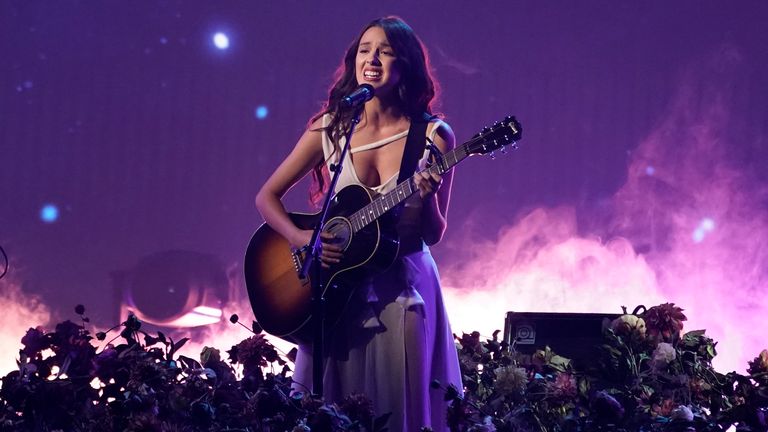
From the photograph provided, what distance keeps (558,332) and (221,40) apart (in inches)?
132

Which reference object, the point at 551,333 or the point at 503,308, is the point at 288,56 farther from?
the point at 551,333

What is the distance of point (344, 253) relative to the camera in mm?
2803

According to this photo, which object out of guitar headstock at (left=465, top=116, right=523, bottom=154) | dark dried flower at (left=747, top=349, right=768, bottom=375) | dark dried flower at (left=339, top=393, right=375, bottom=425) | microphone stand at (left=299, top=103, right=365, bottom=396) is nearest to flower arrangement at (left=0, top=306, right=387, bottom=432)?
dark dried flower at (left=339, top=393, right=375, bottom=425)

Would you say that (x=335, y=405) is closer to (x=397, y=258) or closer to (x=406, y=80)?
(x=397, y=258)

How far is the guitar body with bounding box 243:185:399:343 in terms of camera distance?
2.76m

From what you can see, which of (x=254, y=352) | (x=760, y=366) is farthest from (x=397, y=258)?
(x=760, y=366)

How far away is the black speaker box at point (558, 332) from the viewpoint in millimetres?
3119

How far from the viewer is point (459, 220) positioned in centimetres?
550

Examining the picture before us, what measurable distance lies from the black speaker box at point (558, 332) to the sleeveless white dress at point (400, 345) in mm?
356

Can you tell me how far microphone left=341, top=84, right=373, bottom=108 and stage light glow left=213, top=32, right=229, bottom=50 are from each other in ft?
10.3

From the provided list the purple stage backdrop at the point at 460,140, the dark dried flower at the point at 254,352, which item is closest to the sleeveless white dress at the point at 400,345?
the dark dried flower at the point at 254,352

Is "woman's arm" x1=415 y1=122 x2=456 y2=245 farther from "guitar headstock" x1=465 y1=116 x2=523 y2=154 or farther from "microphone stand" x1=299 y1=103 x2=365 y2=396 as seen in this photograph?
"microphone stand" x1=299 y1=103 x2=365 y2=396

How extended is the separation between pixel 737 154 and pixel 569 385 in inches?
164

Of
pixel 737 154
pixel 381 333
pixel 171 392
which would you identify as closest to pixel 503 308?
pixel 737 154
